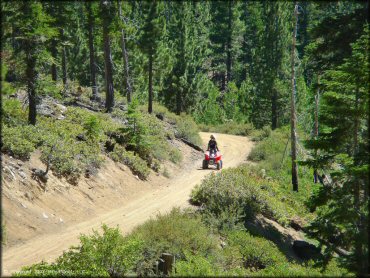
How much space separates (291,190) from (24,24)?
50.9 ft

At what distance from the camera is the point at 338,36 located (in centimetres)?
1733

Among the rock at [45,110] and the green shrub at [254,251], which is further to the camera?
the rock at [45,110]

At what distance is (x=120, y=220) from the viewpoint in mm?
14891

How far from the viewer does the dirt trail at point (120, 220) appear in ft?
36.4

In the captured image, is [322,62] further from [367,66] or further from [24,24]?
[24,24]

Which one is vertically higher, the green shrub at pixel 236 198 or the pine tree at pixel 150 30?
the pine tree at pixel 150 30

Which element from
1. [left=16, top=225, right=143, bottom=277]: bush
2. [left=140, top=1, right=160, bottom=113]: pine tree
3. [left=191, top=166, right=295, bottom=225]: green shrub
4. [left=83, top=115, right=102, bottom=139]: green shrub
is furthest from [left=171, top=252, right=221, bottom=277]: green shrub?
[left=140, top=1, right=160, bottom=113]: pine tree

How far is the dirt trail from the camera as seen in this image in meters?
11.1

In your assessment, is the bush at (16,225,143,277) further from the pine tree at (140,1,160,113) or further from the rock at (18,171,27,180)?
the pine tree at (140,1,160,113)

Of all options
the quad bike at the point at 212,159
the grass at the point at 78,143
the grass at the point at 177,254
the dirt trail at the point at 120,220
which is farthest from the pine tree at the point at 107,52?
the grass at the point at 177,254

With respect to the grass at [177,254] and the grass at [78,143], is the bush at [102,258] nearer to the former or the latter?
the grass at [177,254]

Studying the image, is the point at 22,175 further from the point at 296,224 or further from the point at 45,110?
the point at 296,224

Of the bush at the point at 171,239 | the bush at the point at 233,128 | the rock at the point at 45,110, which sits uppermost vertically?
the rock at the point at 45,110

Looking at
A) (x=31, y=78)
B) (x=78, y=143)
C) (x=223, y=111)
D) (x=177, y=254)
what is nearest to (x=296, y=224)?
(x=177, y=254)
